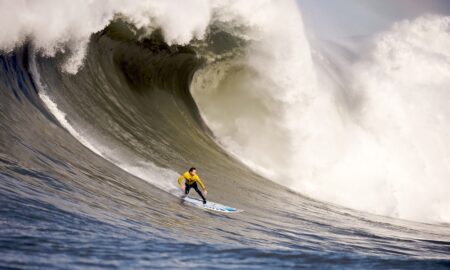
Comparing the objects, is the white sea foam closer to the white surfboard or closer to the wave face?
the wave face

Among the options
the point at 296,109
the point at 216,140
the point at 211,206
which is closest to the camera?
the point at 211,206

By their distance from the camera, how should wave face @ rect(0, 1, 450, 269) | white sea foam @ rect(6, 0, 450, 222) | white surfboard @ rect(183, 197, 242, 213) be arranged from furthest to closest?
white sea foam @ rect(6, 0, 450, 222) → white surfboard @ rect(183, 197, 242, 213) → wave face @ rect(0, 1, 450, 269)

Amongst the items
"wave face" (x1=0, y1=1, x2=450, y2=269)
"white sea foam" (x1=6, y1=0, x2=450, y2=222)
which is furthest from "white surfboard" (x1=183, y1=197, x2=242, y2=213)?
"white sea foam" (x1=6, y1=0, x2=450, y2=222)

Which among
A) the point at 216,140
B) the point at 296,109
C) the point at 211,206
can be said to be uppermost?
the point at 296,109

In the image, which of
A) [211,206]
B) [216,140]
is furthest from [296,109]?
[211,206]

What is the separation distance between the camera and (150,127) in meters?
10.9

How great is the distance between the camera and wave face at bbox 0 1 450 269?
5043mm

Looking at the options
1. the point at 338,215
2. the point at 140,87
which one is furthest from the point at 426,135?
the point at 140,87

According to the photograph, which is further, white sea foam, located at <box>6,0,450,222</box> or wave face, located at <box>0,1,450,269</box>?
white sea foam, located at <box>6,0,450,222</box>

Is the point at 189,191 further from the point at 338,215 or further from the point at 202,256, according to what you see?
the point at 202,256

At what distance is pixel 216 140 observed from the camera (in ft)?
41.8

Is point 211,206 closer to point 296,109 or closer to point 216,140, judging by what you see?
point 216,140

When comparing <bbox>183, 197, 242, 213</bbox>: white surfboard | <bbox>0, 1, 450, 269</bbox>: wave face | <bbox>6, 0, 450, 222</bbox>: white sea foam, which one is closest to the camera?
<bbox>0, 1, 450, 269</bbox>: wave face

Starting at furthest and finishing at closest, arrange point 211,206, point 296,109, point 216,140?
1. point 296,109
2. point 216,140
3. point 211,206
